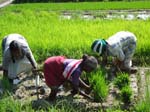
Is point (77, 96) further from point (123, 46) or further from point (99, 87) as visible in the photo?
point (123, 46)

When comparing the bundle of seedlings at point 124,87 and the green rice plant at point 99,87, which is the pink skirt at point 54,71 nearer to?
the green rice plant at point 99,87

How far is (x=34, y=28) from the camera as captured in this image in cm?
1077

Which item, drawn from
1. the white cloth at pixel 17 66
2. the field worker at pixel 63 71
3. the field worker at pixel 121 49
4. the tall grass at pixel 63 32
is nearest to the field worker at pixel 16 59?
the white cloth at pixel 17 66

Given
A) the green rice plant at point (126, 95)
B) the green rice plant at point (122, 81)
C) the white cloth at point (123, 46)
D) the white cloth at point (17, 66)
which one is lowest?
the green rice plant at point (126, 95)

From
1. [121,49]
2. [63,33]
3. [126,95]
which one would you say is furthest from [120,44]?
[63,33]

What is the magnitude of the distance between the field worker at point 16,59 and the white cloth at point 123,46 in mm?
1272

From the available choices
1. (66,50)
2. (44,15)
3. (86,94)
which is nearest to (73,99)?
(86,94)

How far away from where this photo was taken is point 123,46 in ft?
23.4

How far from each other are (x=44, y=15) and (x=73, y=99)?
744 cm

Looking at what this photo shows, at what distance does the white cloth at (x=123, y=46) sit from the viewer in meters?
6.84

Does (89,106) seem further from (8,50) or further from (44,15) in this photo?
(44,15)

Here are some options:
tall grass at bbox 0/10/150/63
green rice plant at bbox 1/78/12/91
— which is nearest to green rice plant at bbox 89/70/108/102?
green rice plant at bbox 1/78/12/91

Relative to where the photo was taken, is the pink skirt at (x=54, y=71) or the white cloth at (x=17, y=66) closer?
the pink skirt at (x=54, y=71)

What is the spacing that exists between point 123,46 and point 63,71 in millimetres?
1488
